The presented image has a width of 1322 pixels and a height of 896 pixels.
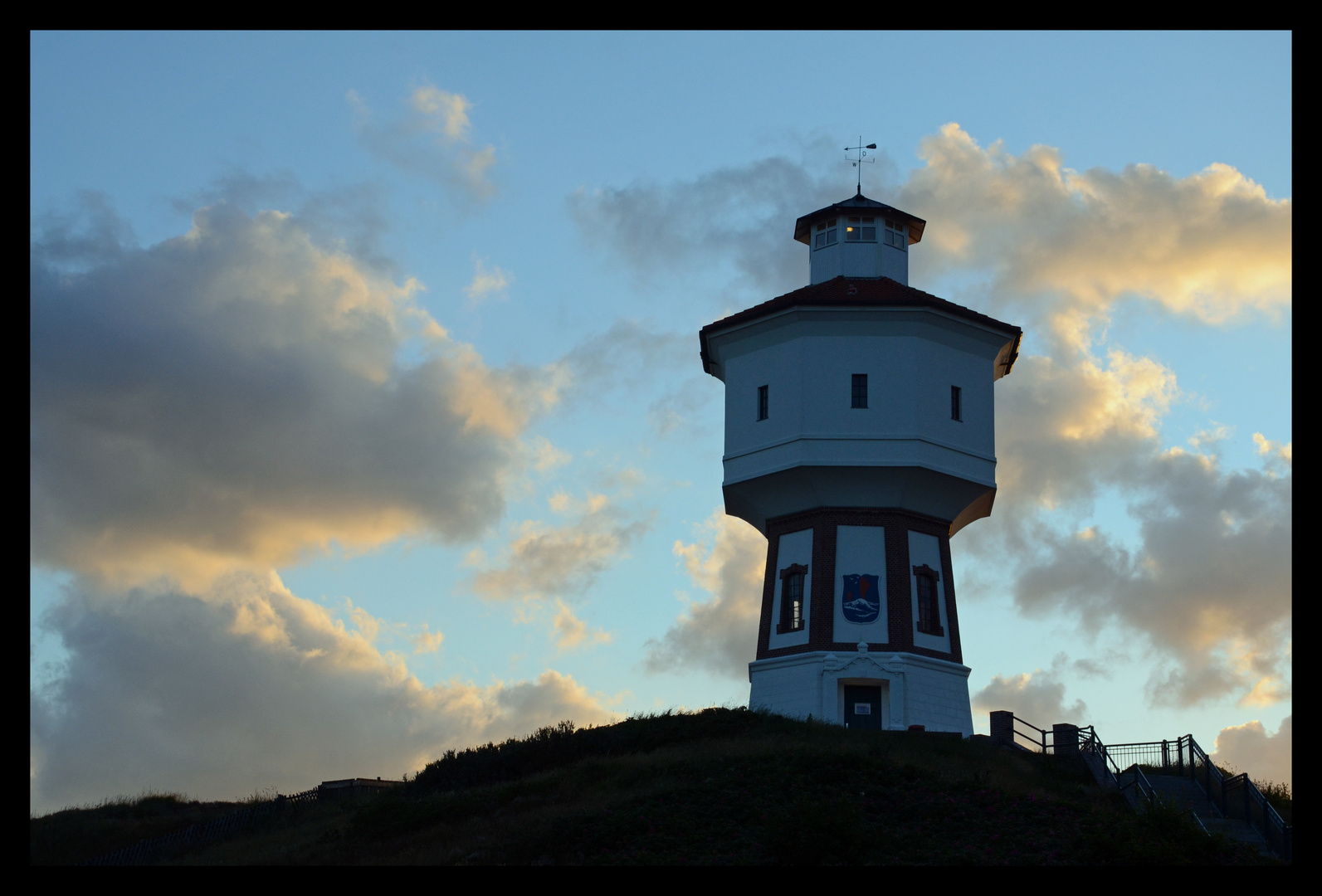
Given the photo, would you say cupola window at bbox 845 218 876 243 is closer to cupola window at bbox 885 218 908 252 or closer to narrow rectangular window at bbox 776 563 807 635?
cupola window at bbox 885 218 908 252

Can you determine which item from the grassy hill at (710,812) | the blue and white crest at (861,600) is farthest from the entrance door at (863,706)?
the grassy hill at (710,812)

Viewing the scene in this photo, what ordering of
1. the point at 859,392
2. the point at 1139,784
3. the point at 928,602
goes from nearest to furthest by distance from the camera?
the point at 1139,784, the point at 928,602, the point at 859,392

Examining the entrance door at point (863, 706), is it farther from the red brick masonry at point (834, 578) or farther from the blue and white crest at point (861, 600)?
the blue and white crest at point (861, 600)

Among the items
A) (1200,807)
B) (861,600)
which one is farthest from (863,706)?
(1200,807)

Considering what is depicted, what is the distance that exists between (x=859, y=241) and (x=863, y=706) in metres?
16.4

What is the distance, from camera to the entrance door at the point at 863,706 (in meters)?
39.9

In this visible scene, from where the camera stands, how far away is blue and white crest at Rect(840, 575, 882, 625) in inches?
1604

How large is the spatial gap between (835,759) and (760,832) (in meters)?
5.36

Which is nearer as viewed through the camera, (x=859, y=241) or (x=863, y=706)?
(x=863, y=706)

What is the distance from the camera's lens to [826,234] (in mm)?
47594

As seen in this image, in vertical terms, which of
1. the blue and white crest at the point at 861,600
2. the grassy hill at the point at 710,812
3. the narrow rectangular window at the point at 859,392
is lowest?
the grassy hill at the point at 710,812

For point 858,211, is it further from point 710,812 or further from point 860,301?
point 710,812

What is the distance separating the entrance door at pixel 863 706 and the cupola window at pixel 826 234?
52.0 feet
